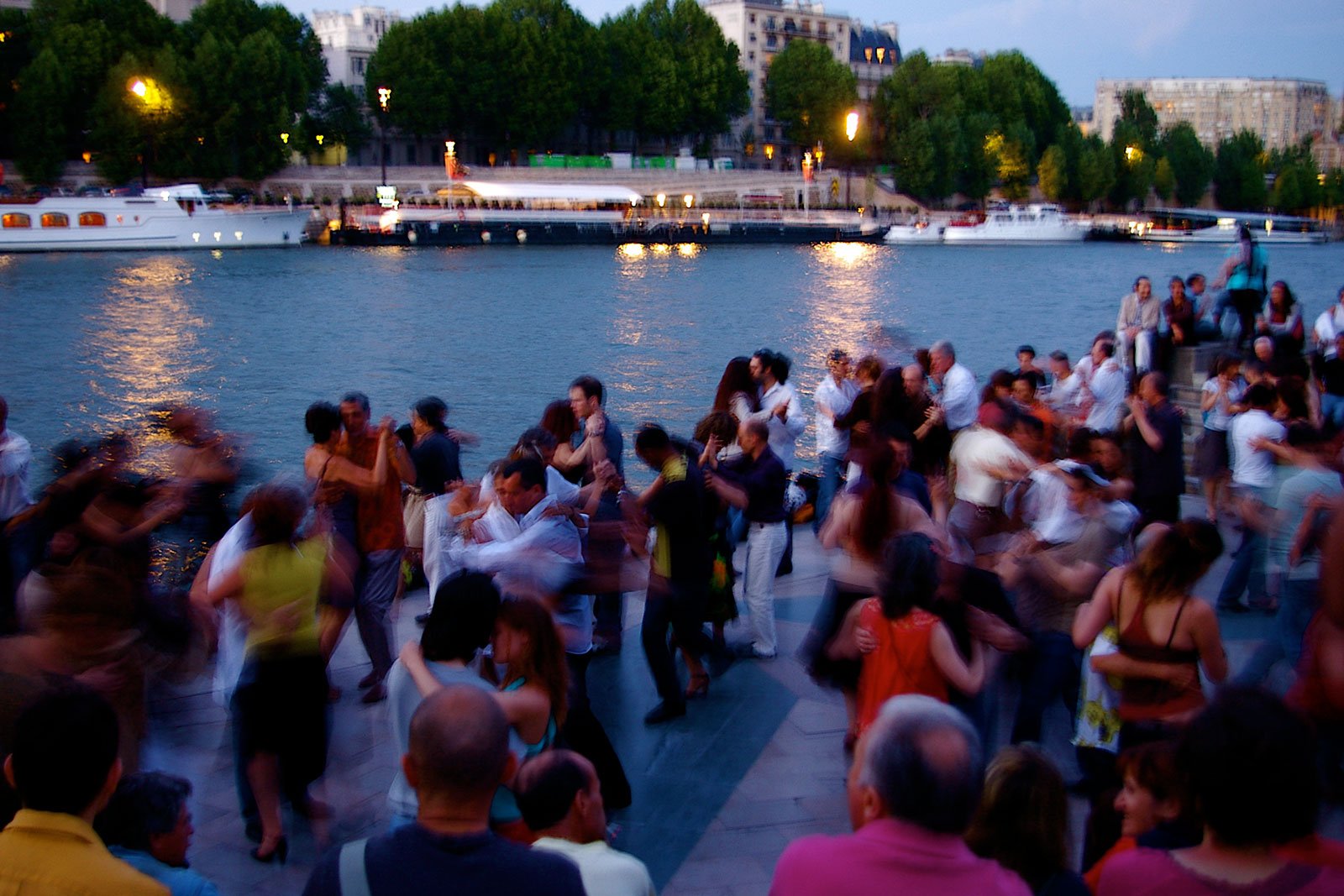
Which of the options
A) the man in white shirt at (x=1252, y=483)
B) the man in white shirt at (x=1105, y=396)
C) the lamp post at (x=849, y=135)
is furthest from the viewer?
the lamp post at (x=849, y=135)

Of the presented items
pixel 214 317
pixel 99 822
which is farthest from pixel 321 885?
pixel 214 317

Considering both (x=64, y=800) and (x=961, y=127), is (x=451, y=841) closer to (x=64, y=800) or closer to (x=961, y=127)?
(x=64, y=800)

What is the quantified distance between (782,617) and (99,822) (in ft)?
16.4

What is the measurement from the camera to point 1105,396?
990cm

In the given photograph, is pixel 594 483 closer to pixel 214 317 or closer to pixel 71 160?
pixel 214 317

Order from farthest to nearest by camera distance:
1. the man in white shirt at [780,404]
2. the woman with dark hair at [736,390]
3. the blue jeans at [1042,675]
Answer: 1. the man in white shirt at [780,404]
2. the woman with dark hair at [736,390]
3. the blue jeans at [1042,675]

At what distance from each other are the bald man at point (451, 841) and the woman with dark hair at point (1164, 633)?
98.1 inches

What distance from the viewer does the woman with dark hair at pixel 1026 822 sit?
281 cm

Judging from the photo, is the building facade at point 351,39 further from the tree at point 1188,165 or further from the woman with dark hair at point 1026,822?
the woman with dark hair at point 1026,822

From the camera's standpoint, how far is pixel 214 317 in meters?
37.8

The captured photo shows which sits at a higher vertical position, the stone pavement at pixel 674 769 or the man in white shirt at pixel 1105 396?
the man in white shirt at pixel 1105 396

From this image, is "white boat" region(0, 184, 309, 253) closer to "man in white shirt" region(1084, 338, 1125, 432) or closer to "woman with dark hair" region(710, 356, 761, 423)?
"man in white shirt" region(1084, 338, 1125, 432)

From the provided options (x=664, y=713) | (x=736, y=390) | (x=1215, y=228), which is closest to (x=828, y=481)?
(x=736, y=390)

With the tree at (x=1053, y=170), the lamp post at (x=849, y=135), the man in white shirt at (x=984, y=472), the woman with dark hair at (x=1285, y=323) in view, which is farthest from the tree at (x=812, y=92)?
the man in white shirt at (x=984, y=472)
